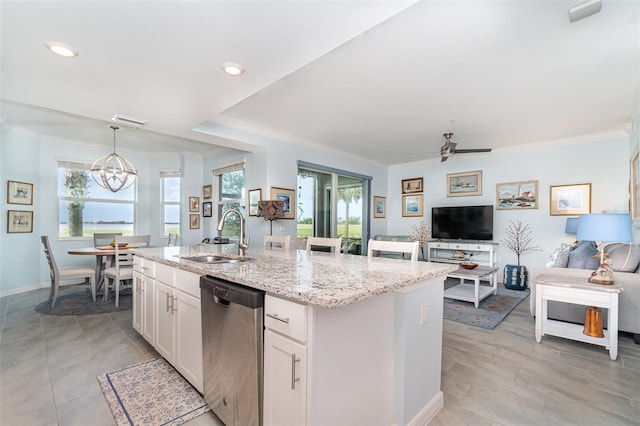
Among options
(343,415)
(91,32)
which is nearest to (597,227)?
(343,415)

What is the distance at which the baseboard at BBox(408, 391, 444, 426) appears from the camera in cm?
163

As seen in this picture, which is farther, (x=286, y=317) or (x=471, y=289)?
(x=471, y=289)

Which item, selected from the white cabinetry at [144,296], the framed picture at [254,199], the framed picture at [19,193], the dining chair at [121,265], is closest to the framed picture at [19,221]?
the framed picture at [19,193]

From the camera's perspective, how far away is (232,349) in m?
1.47

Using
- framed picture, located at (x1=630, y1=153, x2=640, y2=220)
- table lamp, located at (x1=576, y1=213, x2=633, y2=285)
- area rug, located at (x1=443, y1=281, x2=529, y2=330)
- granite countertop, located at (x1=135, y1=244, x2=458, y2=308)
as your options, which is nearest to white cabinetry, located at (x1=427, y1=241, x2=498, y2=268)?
area rug, located at (x1=443, y1=281, x2=529, y2=330)

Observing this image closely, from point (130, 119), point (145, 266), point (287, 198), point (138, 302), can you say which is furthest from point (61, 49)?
point (287, 198)

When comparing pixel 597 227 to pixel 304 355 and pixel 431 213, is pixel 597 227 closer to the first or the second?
pixel 304 355

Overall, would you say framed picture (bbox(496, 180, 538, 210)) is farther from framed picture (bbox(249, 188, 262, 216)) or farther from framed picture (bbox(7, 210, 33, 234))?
framed picture (bbox(7, 210, 33, 234))

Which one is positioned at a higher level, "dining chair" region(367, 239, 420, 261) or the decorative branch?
"dining chair" region(367, 239, 420, 261)

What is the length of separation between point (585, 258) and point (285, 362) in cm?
371

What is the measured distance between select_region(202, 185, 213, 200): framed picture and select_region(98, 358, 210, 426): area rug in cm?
403

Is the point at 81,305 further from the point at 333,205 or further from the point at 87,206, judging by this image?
the point at 333,205

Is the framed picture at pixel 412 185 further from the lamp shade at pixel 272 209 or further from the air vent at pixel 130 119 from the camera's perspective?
the air vent at pixel 130 119

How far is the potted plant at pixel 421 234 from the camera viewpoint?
20.8 ft
